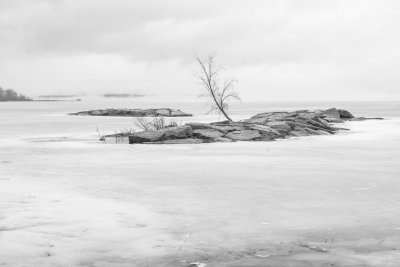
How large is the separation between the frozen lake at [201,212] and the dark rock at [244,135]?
752 cm

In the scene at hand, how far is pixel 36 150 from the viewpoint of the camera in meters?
16.4

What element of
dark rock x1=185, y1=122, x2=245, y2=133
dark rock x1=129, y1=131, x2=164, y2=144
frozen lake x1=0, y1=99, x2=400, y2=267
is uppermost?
dark rock x1=185, y1=122, x2=245, y2=133

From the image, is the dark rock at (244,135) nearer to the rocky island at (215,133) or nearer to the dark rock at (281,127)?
the rocky island at (215,133)

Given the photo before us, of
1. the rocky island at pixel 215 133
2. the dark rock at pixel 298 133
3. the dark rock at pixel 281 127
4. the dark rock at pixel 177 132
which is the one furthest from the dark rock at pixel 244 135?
the dark rock at pixel 298 133

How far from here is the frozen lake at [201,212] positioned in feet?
16.2

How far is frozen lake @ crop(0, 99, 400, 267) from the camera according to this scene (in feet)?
16.2

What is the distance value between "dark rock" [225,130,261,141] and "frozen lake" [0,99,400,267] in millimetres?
7516

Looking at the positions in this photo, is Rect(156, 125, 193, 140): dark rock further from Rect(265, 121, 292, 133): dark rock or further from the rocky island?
Rect(265, 121, 292, 133): dark rock

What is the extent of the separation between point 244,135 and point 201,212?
14307 millimetres

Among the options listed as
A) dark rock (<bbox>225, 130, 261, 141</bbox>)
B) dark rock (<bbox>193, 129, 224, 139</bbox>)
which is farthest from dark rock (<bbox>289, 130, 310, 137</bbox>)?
dark rock (<bbox>193, 129, 224, 139</bbox>)

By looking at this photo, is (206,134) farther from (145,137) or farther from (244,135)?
(145,137)

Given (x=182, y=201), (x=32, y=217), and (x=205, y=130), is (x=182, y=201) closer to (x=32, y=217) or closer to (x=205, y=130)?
(x=32, y=217)

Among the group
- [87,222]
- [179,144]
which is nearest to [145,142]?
[179,144]

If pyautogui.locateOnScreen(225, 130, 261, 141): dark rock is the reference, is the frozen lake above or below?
below
